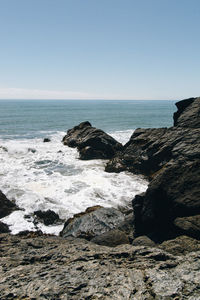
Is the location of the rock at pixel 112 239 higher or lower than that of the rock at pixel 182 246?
lower

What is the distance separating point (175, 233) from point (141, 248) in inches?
163

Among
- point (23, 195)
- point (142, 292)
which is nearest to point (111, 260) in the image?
point (142, 292)

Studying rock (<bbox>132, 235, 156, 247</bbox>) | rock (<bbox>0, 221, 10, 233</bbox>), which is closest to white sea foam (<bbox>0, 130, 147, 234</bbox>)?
rock (<bbox>0, 221, 10, 233</bbox>)

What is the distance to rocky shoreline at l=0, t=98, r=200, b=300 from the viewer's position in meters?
4.11

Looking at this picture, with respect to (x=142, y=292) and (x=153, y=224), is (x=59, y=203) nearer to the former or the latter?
(x=153, y=224)

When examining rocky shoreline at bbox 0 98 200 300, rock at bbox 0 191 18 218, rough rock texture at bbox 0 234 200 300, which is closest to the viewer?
rough rock texture at bbox 0 234 200 300

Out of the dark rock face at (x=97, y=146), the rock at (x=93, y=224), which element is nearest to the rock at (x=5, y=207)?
the rock at (x=93, y=224)

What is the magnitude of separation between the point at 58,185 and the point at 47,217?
635 centimetres

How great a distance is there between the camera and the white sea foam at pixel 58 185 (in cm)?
1694

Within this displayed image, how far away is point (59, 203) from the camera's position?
704 inches

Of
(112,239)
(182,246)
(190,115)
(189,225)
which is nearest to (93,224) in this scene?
(112,239)

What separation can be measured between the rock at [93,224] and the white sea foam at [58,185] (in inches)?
84.9

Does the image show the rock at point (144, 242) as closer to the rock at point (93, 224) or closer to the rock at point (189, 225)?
the rock at point (189, 225)

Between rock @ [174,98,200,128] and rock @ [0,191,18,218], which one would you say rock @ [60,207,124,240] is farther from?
rock @ [174,98,200,128]
